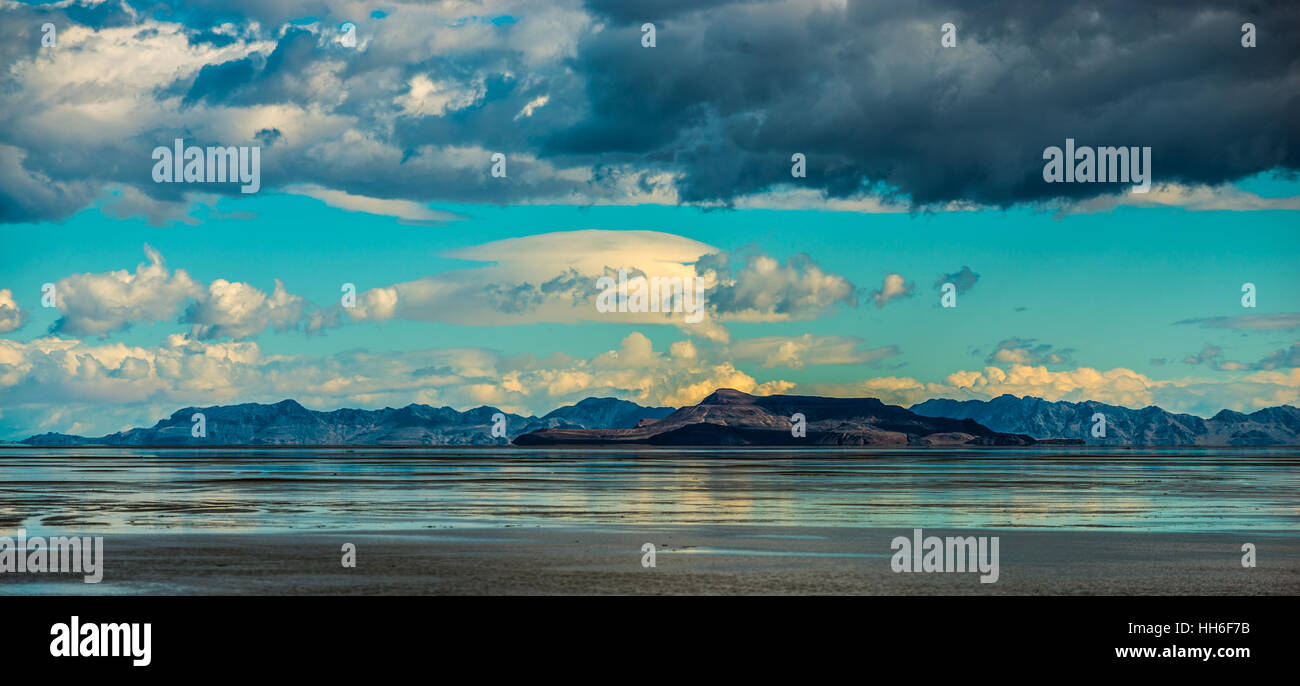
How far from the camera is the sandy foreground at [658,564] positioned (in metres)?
35.6

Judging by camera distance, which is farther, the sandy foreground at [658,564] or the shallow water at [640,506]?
the shallow water at [640,506]

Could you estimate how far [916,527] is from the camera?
57.0m

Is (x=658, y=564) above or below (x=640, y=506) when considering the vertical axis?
above

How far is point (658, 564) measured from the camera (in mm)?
41438

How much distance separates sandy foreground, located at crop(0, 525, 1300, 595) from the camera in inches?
1400

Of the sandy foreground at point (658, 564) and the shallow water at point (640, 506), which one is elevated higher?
the sandy foreground at point (658, 564)

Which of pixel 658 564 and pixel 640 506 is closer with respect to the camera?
pixel 658 564

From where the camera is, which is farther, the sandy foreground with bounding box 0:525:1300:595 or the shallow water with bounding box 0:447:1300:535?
the shallow water with bounding box 0:447:1300:535

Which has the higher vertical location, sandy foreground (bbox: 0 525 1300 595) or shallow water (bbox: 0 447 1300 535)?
sandy foreground (bbox: 0 525 1300 595)
